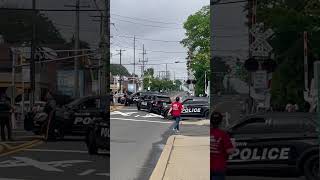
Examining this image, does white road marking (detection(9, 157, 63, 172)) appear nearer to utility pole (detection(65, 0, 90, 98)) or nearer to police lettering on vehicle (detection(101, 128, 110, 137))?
police lettering on vehicle (detection(101, 128, 110, 137))

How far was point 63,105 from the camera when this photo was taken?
764 cm

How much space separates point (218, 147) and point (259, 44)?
1.61 metres

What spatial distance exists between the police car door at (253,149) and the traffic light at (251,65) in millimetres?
1796

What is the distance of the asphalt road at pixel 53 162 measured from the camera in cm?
751

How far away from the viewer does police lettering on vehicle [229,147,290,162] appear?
9.73 m

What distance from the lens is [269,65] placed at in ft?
27.1

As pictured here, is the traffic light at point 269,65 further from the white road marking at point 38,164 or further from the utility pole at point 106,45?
the white road marking at point 38,164

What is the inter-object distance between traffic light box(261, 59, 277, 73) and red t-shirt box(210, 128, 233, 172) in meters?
1.43

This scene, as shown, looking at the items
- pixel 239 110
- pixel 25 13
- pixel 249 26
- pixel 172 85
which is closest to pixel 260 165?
pixel 239 110

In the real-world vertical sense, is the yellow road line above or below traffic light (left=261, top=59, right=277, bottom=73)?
below

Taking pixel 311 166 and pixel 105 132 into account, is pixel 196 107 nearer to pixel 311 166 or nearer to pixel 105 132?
pixel 311 166

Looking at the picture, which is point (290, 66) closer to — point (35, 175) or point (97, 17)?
point (97, 17)

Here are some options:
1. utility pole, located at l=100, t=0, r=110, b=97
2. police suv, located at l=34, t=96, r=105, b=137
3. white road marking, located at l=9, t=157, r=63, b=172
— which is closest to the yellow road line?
white road marking, located at l=9, t=157, r=63, b=172

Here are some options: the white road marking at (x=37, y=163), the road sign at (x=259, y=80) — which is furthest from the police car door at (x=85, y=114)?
the road sign at (x=259, y=80)
